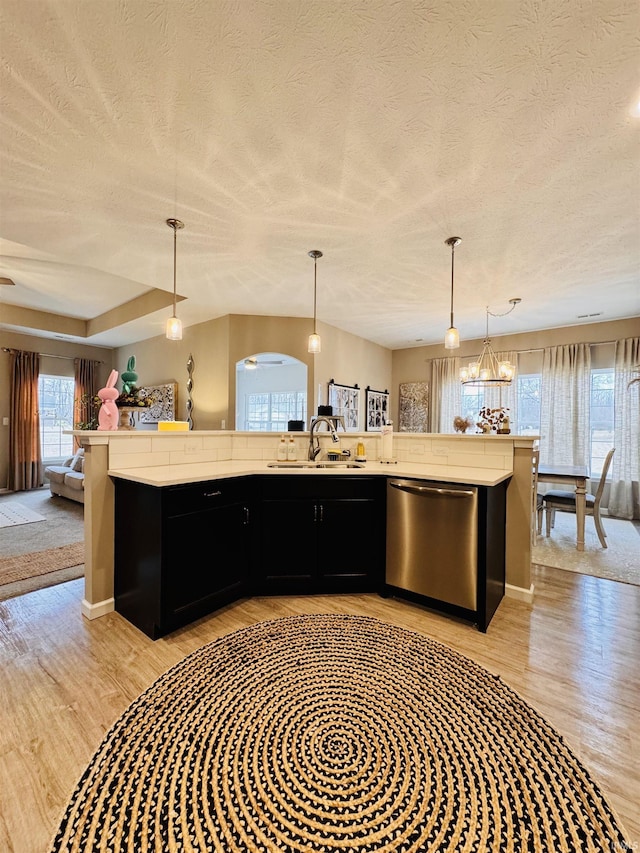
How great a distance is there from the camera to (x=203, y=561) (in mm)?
2275

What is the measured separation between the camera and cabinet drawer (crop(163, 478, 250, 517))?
210cm

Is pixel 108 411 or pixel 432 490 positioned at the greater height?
pixel 108 411

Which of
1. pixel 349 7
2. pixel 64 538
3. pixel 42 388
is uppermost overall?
pixel 349 7

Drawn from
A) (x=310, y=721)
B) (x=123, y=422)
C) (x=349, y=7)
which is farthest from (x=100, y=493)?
(x=349, y=7)

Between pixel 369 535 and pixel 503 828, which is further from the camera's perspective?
pixel 369 535

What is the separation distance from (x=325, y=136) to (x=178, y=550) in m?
2.39

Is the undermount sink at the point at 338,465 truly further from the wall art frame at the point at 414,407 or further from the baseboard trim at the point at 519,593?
the wall art frame at the point at 414,407

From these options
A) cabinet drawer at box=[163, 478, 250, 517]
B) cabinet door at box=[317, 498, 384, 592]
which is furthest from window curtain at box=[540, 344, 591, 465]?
cabinet drawer at box=[163, 478, 250, 517]

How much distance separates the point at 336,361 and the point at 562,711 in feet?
15.3

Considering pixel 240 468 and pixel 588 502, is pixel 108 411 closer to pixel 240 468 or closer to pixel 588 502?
pixel 240 468

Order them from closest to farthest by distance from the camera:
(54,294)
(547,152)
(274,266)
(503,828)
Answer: (503,828)
(547,152)
(274,266)
(54,294)

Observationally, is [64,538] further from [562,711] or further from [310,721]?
[562,711]

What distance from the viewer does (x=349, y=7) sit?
49.7 inches

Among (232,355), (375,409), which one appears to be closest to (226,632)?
(232,355)
